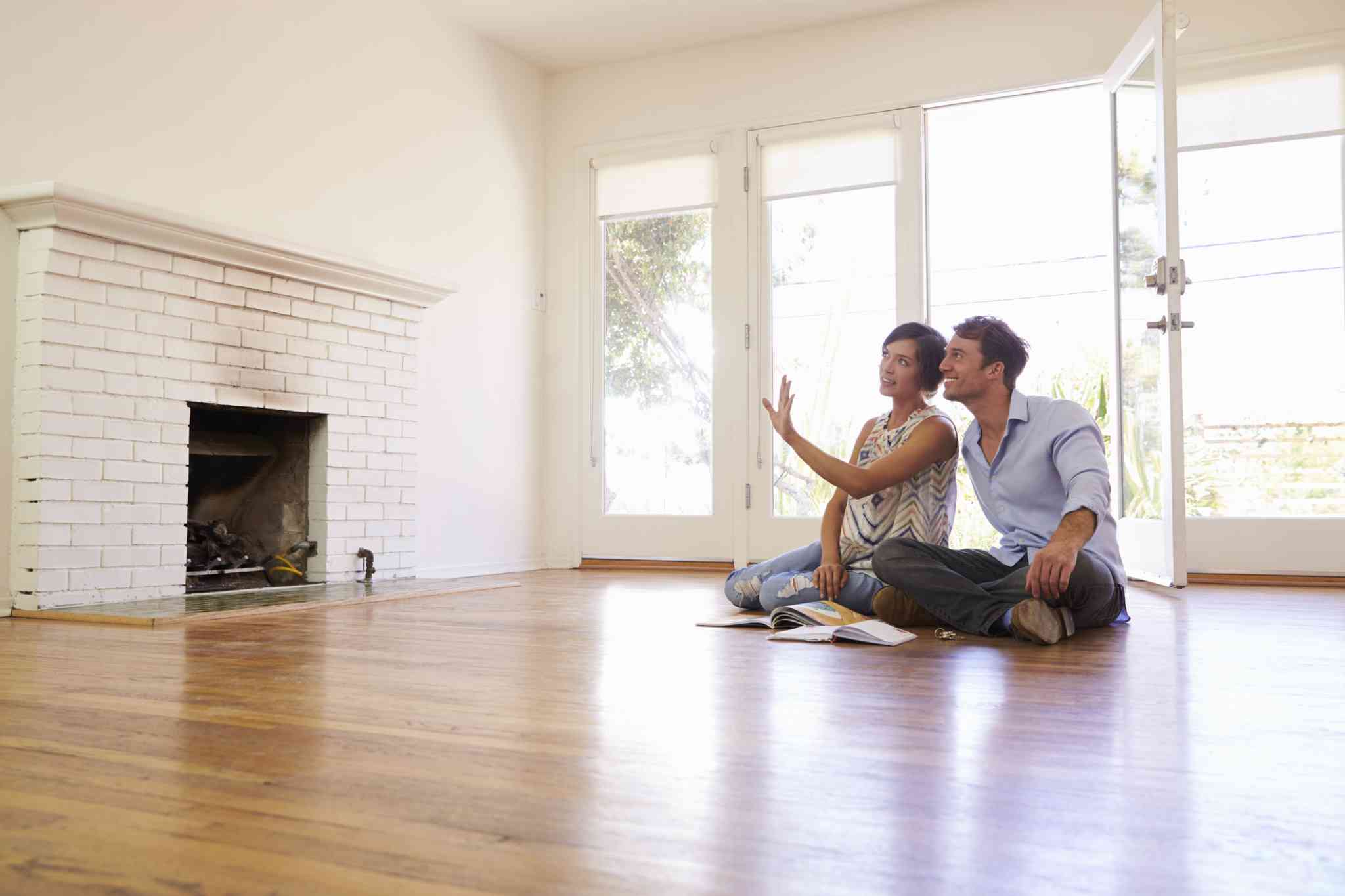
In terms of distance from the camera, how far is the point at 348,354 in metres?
4.55

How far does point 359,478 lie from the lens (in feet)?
15.1

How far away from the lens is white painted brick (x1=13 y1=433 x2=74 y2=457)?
3.35 metres

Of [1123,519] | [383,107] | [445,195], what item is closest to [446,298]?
[445,195]

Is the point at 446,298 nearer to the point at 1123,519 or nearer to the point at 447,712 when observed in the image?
the point at 1123,519

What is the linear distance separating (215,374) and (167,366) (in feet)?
0.66

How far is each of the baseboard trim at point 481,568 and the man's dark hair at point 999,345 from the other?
116 inches

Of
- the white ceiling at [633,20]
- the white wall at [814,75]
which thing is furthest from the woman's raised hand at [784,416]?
the white ceiling at [633,20]

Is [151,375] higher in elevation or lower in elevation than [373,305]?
lower

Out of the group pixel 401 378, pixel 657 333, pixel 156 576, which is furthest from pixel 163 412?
pixel 657 333

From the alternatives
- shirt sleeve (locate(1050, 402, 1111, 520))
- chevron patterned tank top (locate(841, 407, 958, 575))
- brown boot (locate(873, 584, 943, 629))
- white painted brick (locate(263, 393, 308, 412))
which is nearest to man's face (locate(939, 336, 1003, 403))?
chevron patterned tank top (locate(841, 407, 958, 575))

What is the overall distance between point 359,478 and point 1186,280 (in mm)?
3328

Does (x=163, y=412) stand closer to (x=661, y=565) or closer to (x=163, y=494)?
(x=163, y=494)

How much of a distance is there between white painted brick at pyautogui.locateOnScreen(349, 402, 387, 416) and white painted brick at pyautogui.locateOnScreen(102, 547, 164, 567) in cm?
109

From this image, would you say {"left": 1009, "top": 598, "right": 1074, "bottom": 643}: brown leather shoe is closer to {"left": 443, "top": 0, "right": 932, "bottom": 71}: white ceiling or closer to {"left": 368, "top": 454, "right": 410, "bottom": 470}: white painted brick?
{"left": 368, "top": 454, "right": 410, "bottom": 470}: white painted brick
